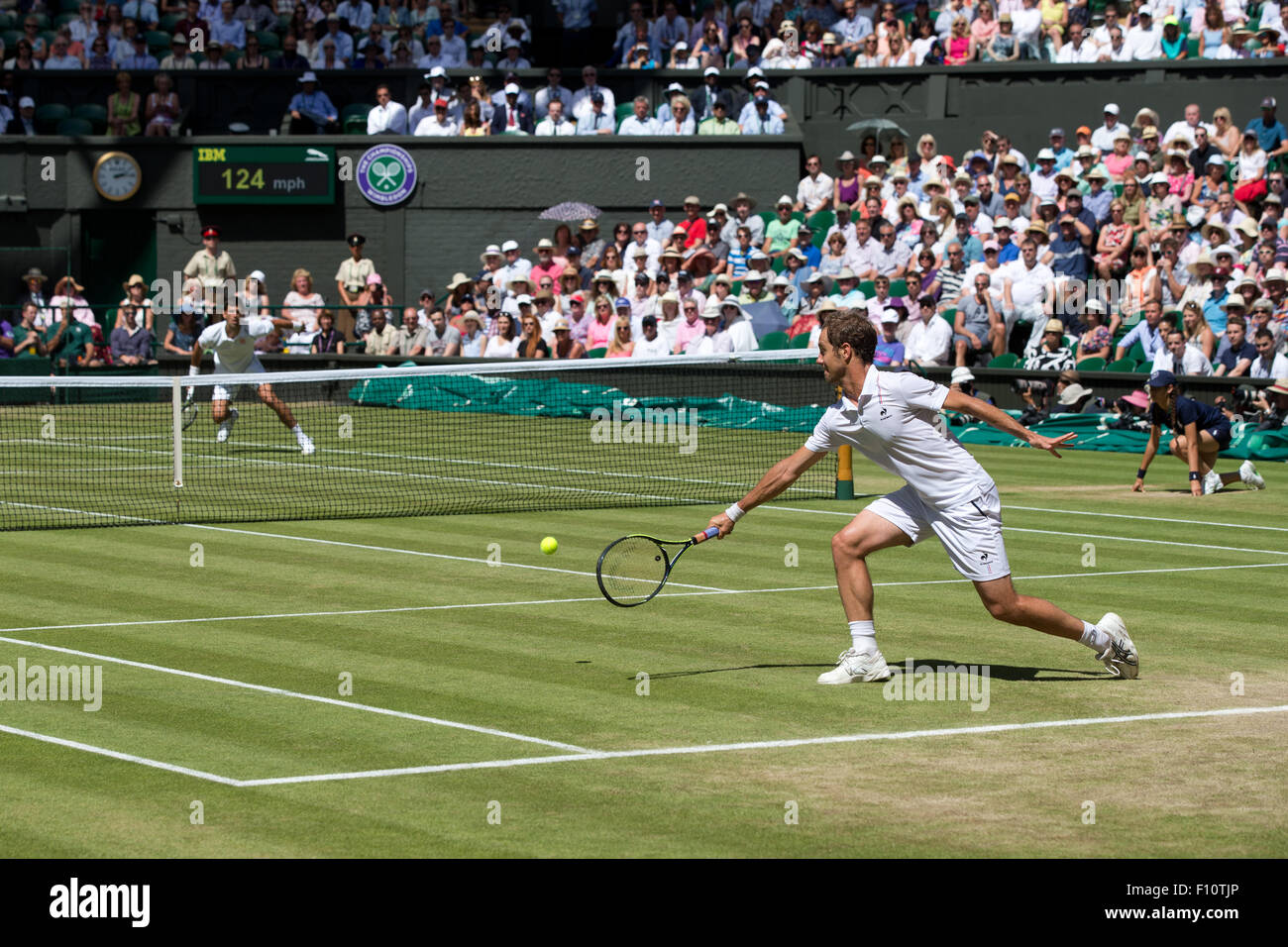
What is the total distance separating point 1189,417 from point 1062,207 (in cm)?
898

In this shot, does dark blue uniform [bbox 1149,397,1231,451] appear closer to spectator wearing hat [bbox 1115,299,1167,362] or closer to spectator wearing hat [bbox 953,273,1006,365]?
spectator wearing hat [bbox 1115,299,1167,362]

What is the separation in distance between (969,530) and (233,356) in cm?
1616

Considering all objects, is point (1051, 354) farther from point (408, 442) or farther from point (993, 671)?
point (993, 671)

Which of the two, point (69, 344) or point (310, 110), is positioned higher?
point (310, 110)

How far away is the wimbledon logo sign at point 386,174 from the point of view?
37.1 meters

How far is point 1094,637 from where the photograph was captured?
1018 cm

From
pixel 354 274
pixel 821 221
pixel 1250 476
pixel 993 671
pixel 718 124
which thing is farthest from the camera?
pixel 354 274

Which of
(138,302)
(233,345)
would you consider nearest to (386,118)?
(138,302)

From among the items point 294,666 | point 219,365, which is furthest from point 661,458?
point 294,666

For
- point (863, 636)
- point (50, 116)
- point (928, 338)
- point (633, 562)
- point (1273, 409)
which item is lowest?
point (863, 636)

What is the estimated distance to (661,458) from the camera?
24.4 meters

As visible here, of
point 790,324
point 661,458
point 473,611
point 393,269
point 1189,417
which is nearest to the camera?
point 473,611

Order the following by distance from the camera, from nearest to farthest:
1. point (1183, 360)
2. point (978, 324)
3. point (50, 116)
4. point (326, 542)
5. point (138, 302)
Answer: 1. point (326, 542)
2. point (1183, 360)
3. point (978, 324)
4. point (138, 302)
5. point (50, 116)
